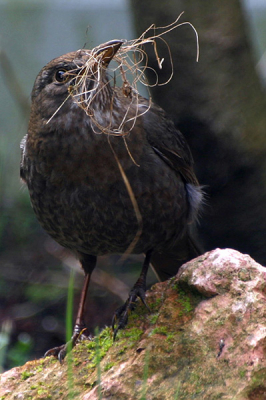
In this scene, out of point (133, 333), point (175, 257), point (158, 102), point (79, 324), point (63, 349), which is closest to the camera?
point (133, 333)

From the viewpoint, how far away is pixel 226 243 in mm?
4793

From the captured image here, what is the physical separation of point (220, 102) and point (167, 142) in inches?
35.5

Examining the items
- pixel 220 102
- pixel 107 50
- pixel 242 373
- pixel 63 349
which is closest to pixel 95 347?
pixel 63 349

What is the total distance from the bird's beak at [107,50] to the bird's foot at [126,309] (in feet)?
4.77

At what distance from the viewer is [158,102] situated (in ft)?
15.2

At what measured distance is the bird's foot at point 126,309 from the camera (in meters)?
3.16

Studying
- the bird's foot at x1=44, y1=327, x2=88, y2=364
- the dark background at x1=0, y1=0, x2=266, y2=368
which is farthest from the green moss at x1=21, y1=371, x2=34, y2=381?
the dark background at x1=0, y1=0, x2=266, y2=368

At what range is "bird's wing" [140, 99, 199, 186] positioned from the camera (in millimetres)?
3645

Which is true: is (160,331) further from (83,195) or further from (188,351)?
(83,195)

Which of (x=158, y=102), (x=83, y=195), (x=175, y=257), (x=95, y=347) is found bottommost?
(x=175, y=257)

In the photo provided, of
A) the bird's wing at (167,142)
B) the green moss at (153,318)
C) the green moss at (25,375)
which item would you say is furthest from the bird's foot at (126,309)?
the bird's wing at (167,142)

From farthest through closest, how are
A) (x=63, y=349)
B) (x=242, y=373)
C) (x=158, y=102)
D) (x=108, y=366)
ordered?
(x=158, y=102)
(x=63, y=349)
(x=108, y=366)
(x=242, y=373)

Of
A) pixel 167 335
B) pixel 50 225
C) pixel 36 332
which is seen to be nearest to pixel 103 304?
pixel 36 332

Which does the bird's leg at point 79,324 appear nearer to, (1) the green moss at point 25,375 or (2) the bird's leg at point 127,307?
(1) the green moss at point 25,375
